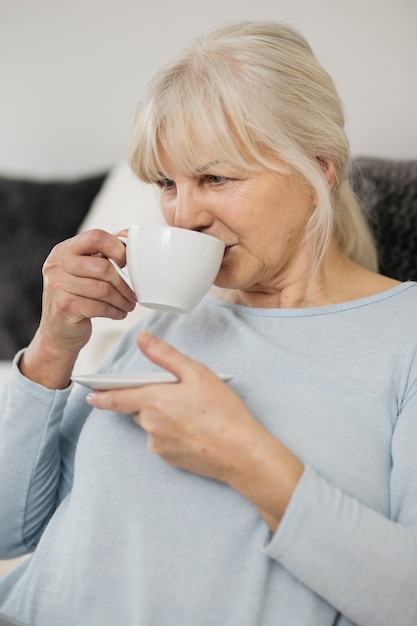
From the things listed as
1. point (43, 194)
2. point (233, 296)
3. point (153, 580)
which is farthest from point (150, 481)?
point (43, 194)

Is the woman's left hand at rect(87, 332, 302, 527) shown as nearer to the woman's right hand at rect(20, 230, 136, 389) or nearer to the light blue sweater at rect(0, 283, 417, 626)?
the light blue sweater at rect(0, 283, 417, 626)

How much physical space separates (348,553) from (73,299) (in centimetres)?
51

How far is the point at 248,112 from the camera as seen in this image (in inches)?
37.5

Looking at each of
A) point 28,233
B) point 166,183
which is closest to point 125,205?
point 28,233

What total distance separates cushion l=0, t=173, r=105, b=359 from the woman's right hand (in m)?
0.91

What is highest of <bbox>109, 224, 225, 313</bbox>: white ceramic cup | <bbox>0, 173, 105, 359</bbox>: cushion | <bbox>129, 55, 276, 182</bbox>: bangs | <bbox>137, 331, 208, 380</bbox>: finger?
<bbox>129, 55, 276, 182</bbox>: bangs

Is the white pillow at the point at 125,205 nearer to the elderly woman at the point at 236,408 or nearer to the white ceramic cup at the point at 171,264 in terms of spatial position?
the elderly woman at the point at 236,408

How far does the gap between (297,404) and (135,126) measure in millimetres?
470

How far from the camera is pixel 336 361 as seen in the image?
95 cm

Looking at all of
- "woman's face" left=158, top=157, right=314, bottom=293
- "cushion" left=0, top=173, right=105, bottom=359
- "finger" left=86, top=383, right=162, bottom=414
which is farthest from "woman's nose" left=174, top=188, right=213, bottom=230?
"cushion" left=0, top=173, right=105, bottom=359

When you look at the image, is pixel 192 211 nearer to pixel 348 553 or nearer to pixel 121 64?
pixel 348 553

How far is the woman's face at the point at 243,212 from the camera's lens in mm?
965

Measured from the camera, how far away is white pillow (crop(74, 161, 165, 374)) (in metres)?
1.45

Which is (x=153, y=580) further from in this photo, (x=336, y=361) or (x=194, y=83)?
(x=194, y=83)
